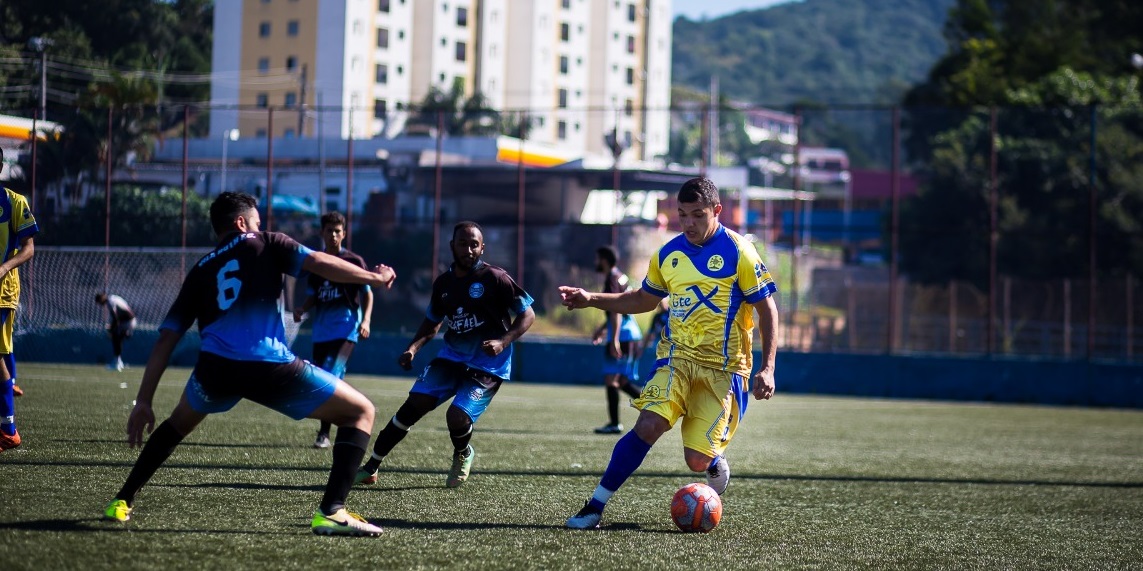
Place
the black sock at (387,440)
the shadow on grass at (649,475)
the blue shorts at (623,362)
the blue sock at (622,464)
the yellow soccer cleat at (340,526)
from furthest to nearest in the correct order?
the blue shorts at (623,362) → the shadow on grass at (649,475) → the black sock at (387,440) → the blue sock at (622,464) → the yellow soccer cleat at (340,526)

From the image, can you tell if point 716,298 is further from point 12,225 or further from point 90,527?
point 12,225

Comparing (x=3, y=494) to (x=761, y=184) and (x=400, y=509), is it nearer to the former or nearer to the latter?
(x=400, y=509)

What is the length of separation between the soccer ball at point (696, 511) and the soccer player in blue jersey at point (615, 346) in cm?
574

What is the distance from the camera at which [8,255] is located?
8.86 m

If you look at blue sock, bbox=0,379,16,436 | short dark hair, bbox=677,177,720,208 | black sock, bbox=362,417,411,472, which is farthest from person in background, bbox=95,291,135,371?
short dark hair, bbox=677,177,720,208

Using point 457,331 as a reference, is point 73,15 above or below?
above

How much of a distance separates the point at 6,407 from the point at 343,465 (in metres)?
4.31

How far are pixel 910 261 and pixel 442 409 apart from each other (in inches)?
575

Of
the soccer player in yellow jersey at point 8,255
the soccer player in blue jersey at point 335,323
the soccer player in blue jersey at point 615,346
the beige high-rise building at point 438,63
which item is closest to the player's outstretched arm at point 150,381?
the soccer player in yellow jersey at point 8,255

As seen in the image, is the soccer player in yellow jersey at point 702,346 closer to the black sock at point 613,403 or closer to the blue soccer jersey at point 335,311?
the blue soccer jersey at point 335,311

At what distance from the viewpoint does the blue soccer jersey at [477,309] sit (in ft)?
27.7

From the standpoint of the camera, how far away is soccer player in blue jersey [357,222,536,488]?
833cm

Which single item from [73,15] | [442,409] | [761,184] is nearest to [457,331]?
[442,409]

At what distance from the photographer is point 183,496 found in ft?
23.5
